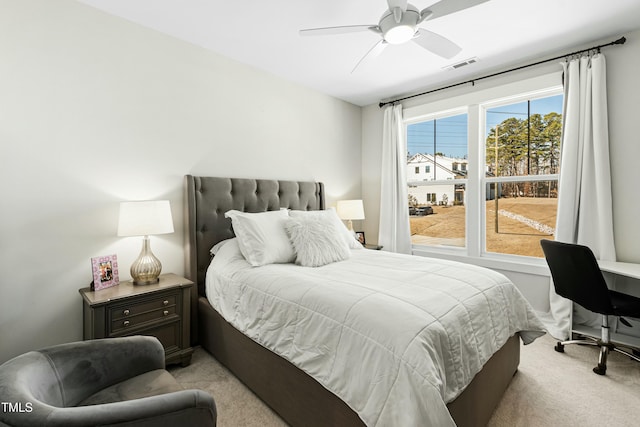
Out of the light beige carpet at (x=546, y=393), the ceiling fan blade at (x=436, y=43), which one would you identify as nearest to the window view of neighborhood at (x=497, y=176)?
the light beige carpet at (x=546, y=393)

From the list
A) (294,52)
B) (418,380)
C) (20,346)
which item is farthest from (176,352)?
(294,52)

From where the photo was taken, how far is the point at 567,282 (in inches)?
91.6

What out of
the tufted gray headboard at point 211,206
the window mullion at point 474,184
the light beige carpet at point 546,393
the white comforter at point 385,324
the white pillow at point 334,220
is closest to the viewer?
the white comforter at point 385,324

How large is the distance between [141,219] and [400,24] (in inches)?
85.6

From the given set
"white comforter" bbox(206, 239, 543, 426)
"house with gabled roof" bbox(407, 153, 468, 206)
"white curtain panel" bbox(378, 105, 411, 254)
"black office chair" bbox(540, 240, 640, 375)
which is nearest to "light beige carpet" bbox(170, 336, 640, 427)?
"black office chair" bbox(540, 240, 640, 375)

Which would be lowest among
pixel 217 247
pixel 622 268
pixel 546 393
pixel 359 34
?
pixel 546 393

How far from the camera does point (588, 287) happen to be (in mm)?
2168

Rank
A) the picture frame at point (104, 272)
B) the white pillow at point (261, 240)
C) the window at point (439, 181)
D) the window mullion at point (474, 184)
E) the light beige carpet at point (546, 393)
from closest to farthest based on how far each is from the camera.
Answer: the light beige carpet at point (546, 393) → the picture frame at point (104, 272) → the white pillow at point (261, 240) → the window mullion at point (474, 184) → the window at point (439, 181)

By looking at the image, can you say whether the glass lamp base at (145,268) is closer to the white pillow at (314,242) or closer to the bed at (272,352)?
the bed at (272,352)

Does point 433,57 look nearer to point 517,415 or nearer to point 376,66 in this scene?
point 376,66

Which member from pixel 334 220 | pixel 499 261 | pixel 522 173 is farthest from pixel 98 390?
pixel 522 173

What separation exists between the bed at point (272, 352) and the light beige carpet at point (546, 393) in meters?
0.07

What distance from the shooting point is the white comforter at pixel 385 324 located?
3.64 ft

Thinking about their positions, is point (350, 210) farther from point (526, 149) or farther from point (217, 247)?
point (526, 149)
